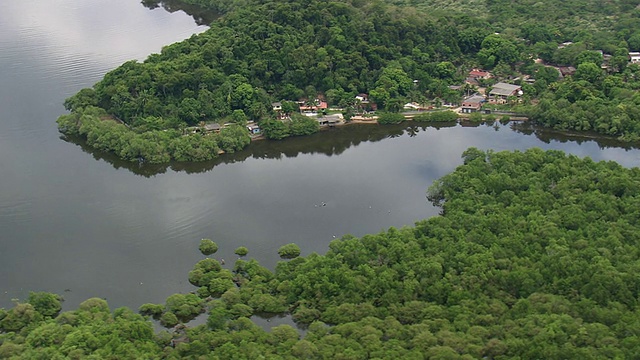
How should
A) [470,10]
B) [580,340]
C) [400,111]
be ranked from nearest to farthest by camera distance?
[580,340], [400,111], [470,10]

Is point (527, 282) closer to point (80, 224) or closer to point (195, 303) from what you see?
point (195, 303)

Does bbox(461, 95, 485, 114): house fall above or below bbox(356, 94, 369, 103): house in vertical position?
below

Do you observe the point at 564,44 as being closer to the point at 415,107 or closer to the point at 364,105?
the point at 415,107

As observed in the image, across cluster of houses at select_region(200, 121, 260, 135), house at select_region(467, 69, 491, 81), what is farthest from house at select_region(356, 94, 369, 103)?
house at select_region(467, 69, 491, 81)

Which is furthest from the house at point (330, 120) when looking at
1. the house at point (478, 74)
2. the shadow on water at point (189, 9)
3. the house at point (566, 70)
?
the shadow on water at point (189, 9)

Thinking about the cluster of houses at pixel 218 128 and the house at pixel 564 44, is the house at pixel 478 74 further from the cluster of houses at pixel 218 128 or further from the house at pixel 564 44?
the cluster of houses at pixel 218 128

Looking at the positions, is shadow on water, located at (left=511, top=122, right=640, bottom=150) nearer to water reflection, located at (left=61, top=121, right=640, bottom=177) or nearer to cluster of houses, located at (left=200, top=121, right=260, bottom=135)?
water reflection, located at (left=61, top=121, right=640, bottom=177)

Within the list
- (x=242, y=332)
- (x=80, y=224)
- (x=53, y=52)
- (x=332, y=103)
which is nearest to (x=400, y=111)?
(x=332, y=103)
